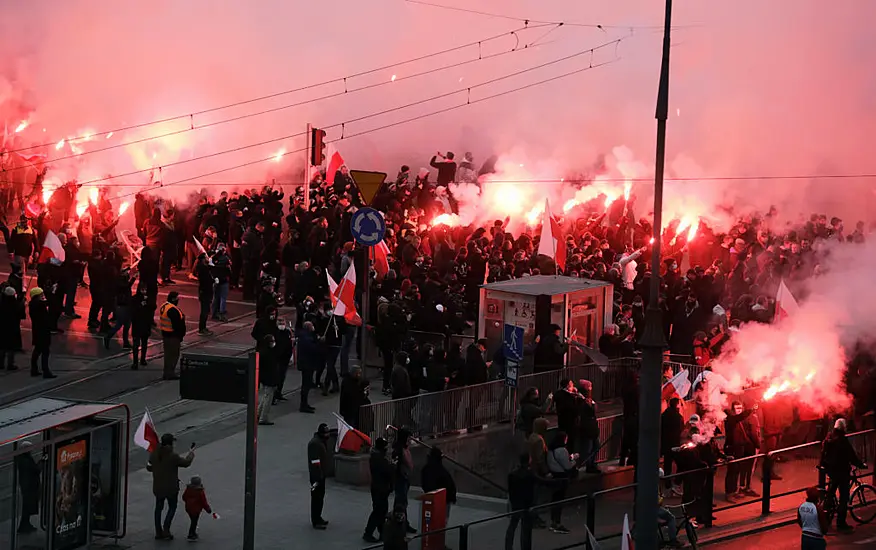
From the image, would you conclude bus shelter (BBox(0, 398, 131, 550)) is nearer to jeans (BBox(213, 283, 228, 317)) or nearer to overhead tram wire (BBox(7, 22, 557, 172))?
jeans (BBox(213, 283, 228, 317))

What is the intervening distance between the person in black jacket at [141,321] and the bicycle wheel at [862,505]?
10.1 meters

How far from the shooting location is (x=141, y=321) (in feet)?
63.8

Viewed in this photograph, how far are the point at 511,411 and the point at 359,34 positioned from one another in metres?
21.9

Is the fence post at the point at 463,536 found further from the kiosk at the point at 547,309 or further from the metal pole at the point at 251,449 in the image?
the kiosk at the point at 547,309

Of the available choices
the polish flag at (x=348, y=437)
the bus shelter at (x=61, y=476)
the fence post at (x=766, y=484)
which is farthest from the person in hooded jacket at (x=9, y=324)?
the fence post at (x=766, y=484)

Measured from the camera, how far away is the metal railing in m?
13.4

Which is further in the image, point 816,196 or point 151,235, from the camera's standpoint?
point 816,196

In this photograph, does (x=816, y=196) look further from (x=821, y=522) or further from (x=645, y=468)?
(x=645, y=468)

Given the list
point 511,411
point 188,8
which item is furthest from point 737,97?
point 511,411

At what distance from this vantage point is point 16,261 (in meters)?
23.2

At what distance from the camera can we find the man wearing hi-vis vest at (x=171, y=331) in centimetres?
1880

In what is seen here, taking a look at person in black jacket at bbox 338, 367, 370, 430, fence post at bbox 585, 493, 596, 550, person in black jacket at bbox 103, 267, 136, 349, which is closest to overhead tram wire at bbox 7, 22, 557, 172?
person in black jacket at bbox 103, 267, 136, 349

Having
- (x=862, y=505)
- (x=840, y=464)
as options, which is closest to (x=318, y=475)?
(x=840, y=464)

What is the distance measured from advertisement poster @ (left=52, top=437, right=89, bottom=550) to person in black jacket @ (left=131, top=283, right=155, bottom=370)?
6429 mm
